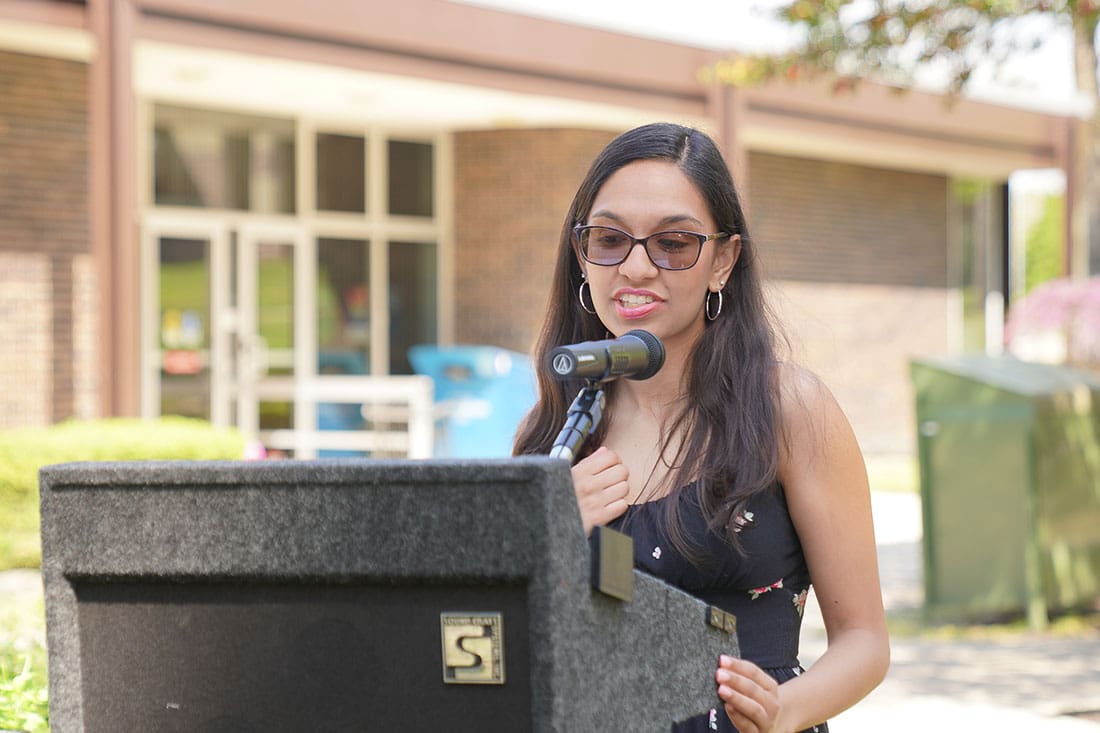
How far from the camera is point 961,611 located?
848 cm

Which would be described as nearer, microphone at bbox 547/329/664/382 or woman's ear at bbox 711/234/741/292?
microphone at bbox 547/329/664/382

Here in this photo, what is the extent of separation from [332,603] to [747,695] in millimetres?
597

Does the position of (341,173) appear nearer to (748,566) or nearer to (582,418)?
(748,566)

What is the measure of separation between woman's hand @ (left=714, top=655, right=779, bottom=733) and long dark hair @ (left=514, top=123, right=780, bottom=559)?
0.34 meters

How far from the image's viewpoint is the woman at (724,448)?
217 centimetres

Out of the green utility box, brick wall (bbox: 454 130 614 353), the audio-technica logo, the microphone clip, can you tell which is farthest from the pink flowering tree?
the audio-technica logo

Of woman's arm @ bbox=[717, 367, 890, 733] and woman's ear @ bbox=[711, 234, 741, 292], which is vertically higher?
woman's ear @ bbox=[711, 234, 741, 292]

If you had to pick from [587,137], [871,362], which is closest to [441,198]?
[587,137]

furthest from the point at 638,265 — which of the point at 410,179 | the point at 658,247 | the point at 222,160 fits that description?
the point at 410,179

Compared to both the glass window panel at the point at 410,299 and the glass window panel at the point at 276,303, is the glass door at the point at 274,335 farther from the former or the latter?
the glass window panel at the point at 410,299

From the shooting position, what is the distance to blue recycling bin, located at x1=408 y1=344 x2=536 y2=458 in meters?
14.9

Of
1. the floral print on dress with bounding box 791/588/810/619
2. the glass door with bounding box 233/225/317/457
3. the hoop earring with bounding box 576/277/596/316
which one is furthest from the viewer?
the glass door with bounding box 233/225/317/457

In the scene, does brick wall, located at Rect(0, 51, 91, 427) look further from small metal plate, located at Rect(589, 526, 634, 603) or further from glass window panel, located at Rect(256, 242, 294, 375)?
small metal plate, located at Rect(589, 526, 634, 603)

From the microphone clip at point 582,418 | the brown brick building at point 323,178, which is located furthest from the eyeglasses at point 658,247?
the brown brick building at point 323,178
